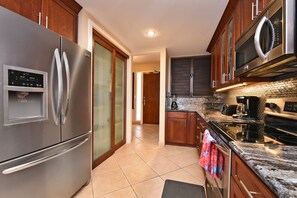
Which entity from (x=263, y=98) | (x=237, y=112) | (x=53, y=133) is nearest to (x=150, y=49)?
(x=237, y=112)

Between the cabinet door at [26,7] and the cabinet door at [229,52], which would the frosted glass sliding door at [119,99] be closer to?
the cabinet door at [26,7]

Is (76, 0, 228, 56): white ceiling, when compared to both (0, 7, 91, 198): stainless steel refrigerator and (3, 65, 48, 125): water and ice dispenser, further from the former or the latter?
(3, 65, 48, 125): water and ice dispenser

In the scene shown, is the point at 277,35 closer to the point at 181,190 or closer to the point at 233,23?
the point at 233,23

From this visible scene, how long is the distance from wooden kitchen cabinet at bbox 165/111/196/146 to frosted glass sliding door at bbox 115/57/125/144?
111 cm

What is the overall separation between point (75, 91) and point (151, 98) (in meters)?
4.81

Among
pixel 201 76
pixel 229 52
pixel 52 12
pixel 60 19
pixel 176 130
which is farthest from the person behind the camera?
pixel 201 76

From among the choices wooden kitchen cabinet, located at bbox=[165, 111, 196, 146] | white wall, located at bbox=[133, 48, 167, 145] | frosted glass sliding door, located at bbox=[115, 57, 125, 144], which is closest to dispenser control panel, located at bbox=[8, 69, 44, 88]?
frosted glass sliding door, located at bbox=[115, 57, 125, 144]

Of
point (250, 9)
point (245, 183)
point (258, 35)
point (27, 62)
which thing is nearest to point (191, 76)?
point (250, 9)

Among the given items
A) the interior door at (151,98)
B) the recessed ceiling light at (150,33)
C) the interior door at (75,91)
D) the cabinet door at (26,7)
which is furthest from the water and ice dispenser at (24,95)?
the interior door at (151,98)

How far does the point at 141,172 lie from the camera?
224cm

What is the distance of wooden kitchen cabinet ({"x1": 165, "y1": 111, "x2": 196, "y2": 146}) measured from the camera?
3.40m

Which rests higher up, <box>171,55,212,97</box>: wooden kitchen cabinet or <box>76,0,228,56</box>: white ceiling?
<box>76,0,228,56</box>: white ceiling

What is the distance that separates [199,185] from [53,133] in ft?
6.09

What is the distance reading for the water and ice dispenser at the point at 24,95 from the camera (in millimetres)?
980
